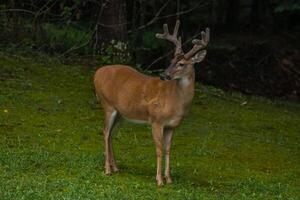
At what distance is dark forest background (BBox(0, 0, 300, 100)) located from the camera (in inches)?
648

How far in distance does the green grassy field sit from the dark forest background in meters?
1.07

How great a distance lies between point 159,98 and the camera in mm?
8828

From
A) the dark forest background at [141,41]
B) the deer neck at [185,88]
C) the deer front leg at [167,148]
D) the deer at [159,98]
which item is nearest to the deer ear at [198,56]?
the deer at [159,98]

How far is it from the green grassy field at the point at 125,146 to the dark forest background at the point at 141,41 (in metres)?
1.07

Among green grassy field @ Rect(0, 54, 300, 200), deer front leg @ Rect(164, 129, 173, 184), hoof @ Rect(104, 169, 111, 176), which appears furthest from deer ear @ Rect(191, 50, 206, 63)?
hoof @ Rect(104, 169, 111, 176)

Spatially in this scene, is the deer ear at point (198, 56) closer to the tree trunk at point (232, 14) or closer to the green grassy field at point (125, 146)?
the green grassy field at point (125, 146)

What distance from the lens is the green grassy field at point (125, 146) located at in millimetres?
8312

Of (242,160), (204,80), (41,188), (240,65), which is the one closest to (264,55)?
(240,65)

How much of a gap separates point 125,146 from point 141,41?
9.79 m

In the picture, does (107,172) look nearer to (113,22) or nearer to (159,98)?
(159,98)

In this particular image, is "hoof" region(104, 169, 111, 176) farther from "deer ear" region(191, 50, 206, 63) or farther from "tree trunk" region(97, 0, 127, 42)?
"tree trunk" region(97, 0, 127, 42)

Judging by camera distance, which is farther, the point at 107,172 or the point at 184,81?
the point at 107,172

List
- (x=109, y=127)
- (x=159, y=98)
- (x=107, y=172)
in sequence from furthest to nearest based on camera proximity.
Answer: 1. (x=109, y=127)
2. (x=107, y=172)
3. (x=159, y=98)

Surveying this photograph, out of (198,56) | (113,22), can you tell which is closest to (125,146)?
(198,56)
